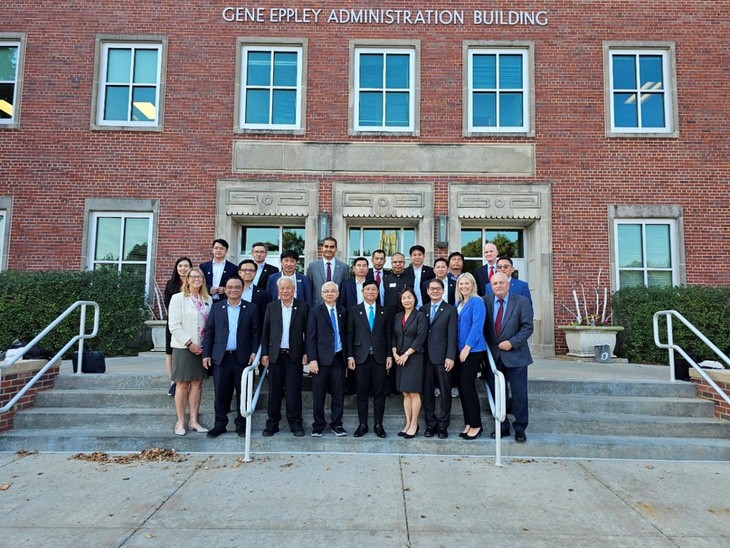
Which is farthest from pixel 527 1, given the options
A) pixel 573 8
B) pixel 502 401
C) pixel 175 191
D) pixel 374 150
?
pixel 502 401

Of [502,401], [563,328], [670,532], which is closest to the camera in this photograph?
[670,532]

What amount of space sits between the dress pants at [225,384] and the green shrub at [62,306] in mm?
4784

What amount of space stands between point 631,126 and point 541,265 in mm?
3768

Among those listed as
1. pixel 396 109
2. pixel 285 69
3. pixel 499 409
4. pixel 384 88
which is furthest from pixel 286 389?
pixel 285 69

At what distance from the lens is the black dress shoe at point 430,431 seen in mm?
5211

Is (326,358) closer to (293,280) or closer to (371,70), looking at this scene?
(293,280)

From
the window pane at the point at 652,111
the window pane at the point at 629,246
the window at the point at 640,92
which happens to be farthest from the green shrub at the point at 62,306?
the window pane at the point at 652,111

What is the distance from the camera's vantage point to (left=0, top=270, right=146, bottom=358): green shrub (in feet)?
28.6

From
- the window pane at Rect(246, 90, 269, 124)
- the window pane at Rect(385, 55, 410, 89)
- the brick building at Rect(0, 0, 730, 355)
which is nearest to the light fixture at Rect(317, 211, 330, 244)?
the brick building at Rect(0, 0, 730, 355)

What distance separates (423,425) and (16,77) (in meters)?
11.5

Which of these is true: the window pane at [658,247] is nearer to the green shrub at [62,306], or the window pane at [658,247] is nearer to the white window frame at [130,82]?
the green shrub at [62,306]

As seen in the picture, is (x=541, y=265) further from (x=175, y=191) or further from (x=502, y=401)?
(x=175, y=191)

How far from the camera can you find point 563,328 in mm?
9711

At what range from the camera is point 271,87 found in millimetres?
10641
